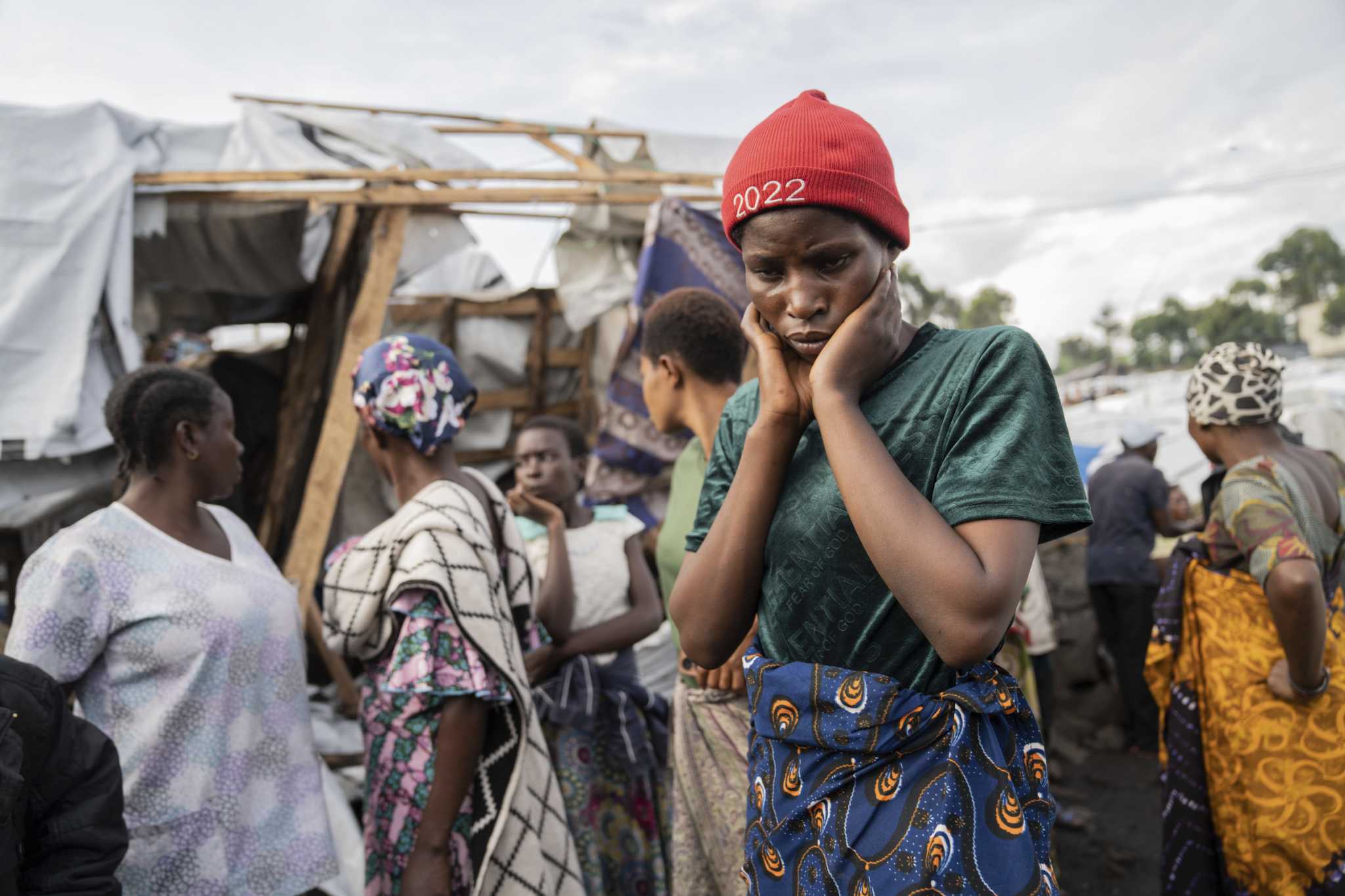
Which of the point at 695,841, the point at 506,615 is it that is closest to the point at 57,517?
the point at 506,615

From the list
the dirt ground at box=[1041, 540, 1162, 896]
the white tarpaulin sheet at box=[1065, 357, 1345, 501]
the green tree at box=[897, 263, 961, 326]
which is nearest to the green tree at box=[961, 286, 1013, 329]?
the green tree at box=[897, 263, 961, 326]

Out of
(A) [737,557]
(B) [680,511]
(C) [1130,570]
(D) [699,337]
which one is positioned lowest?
(C) [1130,570]

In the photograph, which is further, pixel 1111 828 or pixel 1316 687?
pixel 1111 828

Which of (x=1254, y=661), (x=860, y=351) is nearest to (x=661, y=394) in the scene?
(x=860, y=351)

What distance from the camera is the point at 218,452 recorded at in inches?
95.7

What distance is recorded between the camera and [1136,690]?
648 cm

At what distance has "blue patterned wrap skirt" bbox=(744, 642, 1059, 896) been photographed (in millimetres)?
1157

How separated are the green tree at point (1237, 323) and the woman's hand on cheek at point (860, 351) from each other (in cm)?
5257

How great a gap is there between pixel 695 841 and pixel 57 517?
4555 millimetres

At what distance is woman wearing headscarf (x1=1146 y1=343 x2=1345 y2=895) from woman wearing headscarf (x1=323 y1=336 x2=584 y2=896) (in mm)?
1932

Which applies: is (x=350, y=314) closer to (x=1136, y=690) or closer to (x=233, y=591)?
(x=233, y=591)

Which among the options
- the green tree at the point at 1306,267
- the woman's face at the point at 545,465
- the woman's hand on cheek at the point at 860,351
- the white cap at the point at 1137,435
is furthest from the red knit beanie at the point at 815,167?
the green tree at the point at 1306,267

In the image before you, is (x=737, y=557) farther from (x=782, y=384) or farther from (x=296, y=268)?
(x=296, y=268)

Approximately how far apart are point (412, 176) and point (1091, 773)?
570 cm
